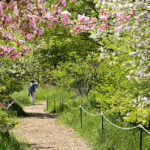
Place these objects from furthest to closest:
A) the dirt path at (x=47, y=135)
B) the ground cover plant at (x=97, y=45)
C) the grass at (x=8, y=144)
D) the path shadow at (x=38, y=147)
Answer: the dirt path at (x=47, y=135) < the path shadow at (x=38, y=147) < the grass at (x=8, y=144) < the ground cover plant at (x=97, y=45)

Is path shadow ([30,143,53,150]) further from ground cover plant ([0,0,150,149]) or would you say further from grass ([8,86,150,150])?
ground cover plant ([0,0,150,149])

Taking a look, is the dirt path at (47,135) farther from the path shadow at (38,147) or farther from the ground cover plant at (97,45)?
the ground cover plant at (97,45)

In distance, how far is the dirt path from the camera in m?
8.27

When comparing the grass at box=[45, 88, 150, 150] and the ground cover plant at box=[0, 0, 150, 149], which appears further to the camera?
the grass at box=[45, 88, 150, 150]

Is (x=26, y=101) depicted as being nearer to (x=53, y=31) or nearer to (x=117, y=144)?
(x=53, y=31)

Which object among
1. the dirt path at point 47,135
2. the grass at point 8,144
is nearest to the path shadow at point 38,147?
the dirt path at point 47,135

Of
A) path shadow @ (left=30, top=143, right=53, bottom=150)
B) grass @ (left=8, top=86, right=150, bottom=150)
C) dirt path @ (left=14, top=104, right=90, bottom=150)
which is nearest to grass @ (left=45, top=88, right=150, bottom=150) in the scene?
grass @ (left=8, top=86, right=150, bottom=150)

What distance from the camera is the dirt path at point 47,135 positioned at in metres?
8.27

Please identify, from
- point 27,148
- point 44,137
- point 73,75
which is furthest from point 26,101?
point 27,148

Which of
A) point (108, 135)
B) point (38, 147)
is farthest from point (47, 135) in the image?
point (108, 135)

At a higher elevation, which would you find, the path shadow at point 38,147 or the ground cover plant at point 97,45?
the ground cover plant at point 97,45

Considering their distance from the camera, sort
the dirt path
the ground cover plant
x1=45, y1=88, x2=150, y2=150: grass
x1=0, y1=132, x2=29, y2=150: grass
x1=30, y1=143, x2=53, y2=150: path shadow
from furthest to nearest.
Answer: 1. the dirt path
2. x1=30, y1=143, x2=53, y2=150: path shadow
3. x1=45, y1=88, x2=150, y2=150: grass
4. x1=0, y1=132, x2=29, y2=150: grass
5. the ground cover plant

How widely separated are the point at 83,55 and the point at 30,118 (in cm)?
415

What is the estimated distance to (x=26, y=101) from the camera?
20.5 metres
